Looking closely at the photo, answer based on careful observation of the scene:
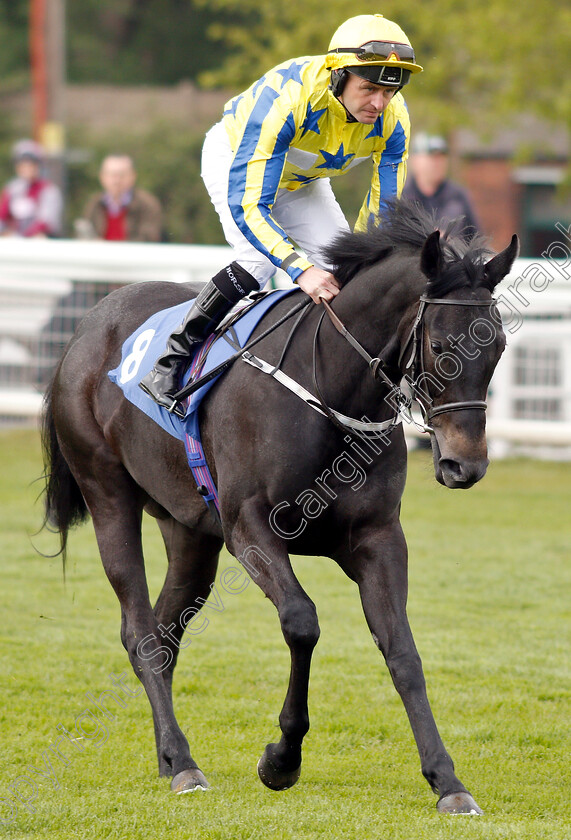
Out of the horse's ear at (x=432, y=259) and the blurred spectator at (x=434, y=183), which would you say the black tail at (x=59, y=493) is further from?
the blurred spectator at (x=434, y=183)

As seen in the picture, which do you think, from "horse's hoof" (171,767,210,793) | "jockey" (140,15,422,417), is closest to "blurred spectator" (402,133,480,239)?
"jockey" (140,15,422,417)

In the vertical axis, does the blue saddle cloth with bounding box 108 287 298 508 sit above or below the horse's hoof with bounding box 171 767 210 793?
above

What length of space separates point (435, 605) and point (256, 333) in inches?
109

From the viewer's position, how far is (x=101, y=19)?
112 ft

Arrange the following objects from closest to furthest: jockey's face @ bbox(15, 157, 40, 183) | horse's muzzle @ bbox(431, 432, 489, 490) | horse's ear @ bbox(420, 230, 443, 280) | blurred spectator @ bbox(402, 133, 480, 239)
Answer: horse's muzzle @ bbox(431, 432, 489, 490) → horse's ear @ bbox(420, 230, 443, 280) → blurred spectator @ bbox(402, 133, 480, 239) → jockey's face @ bbox(15, 157, 40, 183)

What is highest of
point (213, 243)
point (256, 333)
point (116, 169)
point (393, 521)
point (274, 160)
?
point (274, 160)

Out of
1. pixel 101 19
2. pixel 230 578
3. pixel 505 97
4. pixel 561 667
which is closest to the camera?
pixel 561 667

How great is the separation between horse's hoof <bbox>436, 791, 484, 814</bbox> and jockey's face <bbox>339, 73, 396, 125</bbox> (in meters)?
2.14

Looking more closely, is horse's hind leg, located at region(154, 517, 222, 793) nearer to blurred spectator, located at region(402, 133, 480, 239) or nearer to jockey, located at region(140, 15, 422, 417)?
jockey, located at region(140, 15, 422, 417)

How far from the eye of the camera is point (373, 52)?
406 cm

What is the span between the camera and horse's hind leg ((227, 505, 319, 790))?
12.7ft

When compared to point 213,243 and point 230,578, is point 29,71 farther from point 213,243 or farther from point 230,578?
point 230,578

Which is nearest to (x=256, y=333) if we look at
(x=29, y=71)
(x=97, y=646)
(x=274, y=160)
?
(x=274, y=160)

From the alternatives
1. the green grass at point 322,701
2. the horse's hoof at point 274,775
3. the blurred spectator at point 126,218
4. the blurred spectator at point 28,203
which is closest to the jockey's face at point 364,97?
the horse's hoof at point 274,775
